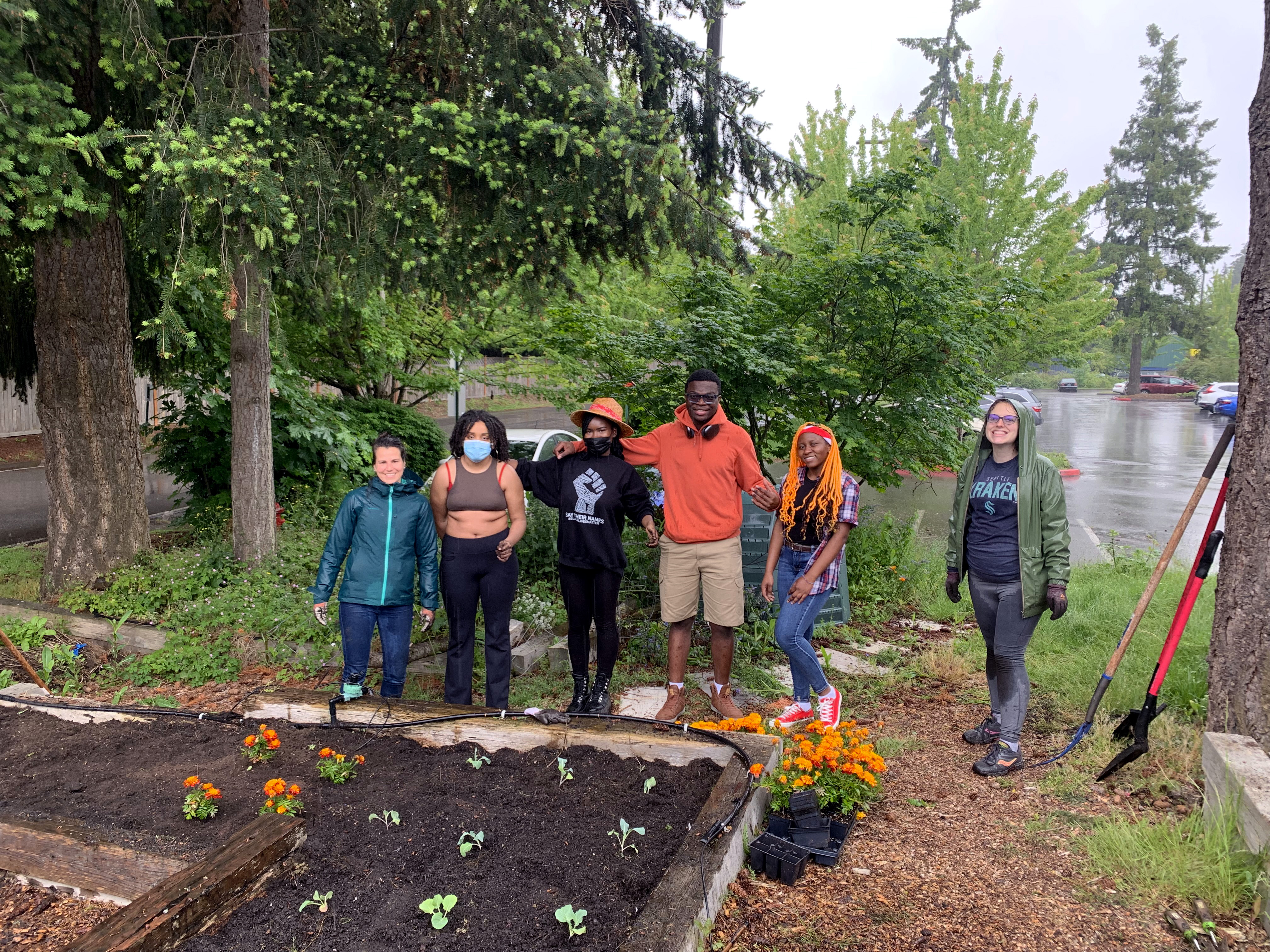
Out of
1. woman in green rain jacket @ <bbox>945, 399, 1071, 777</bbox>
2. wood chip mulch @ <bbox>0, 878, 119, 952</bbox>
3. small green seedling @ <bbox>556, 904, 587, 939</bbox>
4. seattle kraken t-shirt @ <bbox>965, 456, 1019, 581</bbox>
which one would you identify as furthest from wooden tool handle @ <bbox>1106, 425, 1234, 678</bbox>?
wood chip mulch @ <bbox>0, 878, 119, 952</bbox>

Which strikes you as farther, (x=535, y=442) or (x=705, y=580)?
(x=535, y=442)

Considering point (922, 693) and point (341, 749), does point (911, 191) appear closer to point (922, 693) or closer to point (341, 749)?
point (922, 693)

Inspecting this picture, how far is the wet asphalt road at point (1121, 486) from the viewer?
36.6 feet

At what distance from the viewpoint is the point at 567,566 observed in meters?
4.57

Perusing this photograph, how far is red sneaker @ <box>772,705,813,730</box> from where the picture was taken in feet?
14.5

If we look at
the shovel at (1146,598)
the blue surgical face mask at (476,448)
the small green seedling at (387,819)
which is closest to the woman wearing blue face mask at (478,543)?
the blue surgical face mask at (476,448)

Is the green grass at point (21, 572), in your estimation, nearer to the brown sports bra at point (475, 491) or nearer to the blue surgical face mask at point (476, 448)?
the brown sports bra at point (475, 491)

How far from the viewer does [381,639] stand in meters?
4.46

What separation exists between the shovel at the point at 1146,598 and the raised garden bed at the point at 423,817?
1667 millimetres

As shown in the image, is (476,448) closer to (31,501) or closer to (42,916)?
(42,916)

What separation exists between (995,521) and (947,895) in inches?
71.2

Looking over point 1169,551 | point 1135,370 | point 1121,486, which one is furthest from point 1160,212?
point 1169,551

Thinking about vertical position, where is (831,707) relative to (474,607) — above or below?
below

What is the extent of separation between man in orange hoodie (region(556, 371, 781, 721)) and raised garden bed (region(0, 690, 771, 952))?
101 cm
